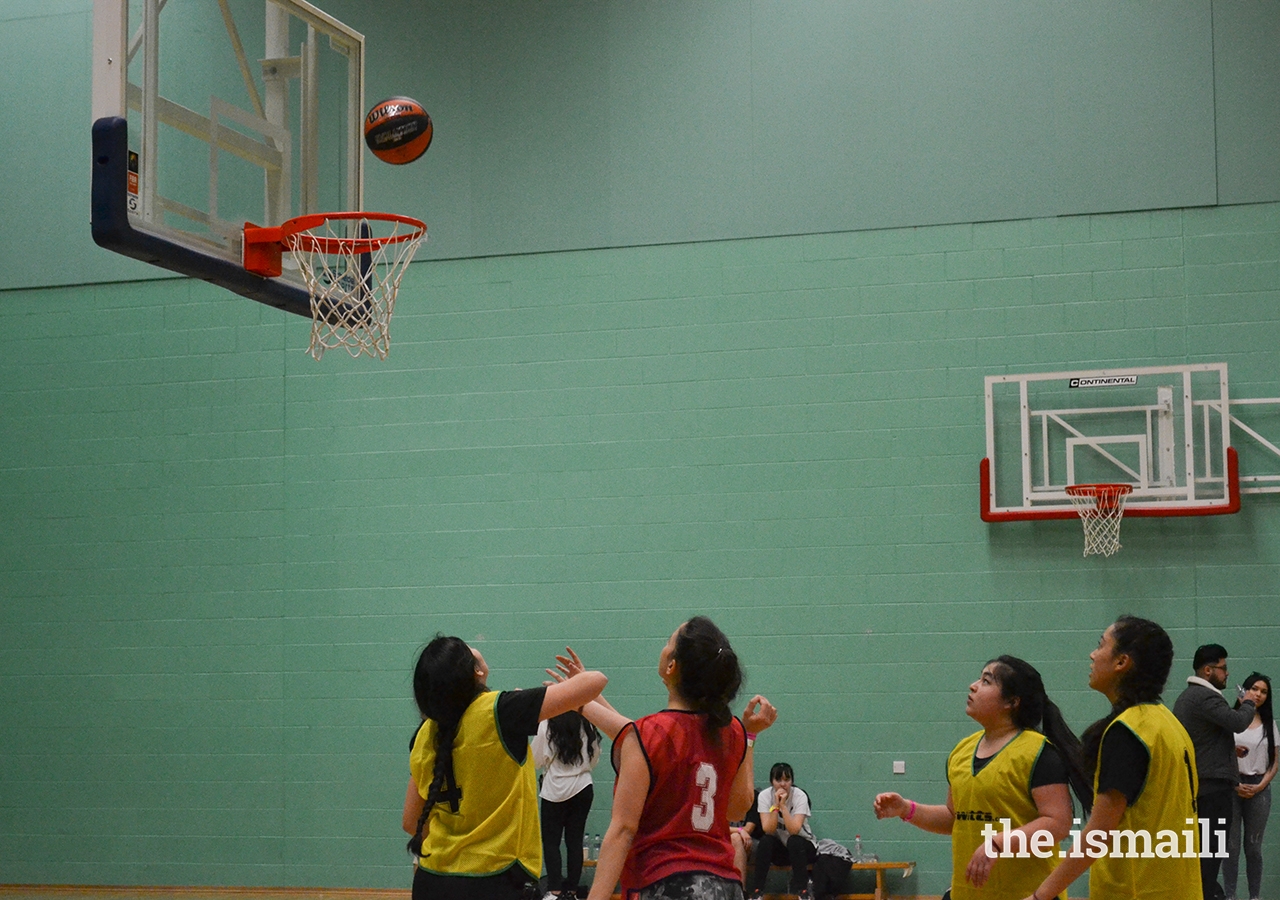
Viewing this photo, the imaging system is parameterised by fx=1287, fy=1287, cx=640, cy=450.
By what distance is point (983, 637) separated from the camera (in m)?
8.96

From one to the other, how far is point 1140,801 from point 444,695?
209cm

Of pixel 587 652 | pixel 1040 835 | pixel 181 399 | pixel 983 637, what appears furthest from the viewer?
pixel 181 399

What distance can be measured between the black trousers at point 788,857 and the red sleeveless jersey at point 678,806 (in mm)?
5444

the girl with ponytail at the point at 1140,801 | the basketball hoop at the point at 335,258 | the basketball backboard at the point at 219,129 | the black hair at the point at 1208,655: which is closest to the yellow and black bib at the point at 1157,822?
the girl with ponytail at the point at 1140,801

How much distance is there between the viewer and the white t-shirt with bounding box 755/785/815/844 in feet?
28.8

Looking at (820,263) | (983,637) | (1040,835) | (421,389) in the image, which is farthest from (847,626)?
(1040,835)

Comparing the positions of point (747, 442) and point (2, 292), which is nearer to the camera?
point (747, 442)

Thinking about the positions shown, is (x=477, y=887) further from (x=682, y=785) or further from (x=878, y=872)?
(x=878, y=872)

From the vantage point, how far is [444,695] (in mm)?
3883

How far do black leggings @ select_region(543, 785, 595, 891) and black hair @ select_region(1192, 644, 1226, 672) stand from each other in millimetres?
4064

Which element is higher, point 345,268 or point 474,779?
point 345,268

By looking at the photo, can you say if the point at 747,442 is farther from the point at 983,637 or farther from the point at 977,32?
the point at 977,32

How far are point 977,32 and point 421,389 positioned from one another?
A: 4914mm

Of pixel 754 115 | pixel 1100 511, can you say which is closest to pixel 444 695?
pixel 1100 511
